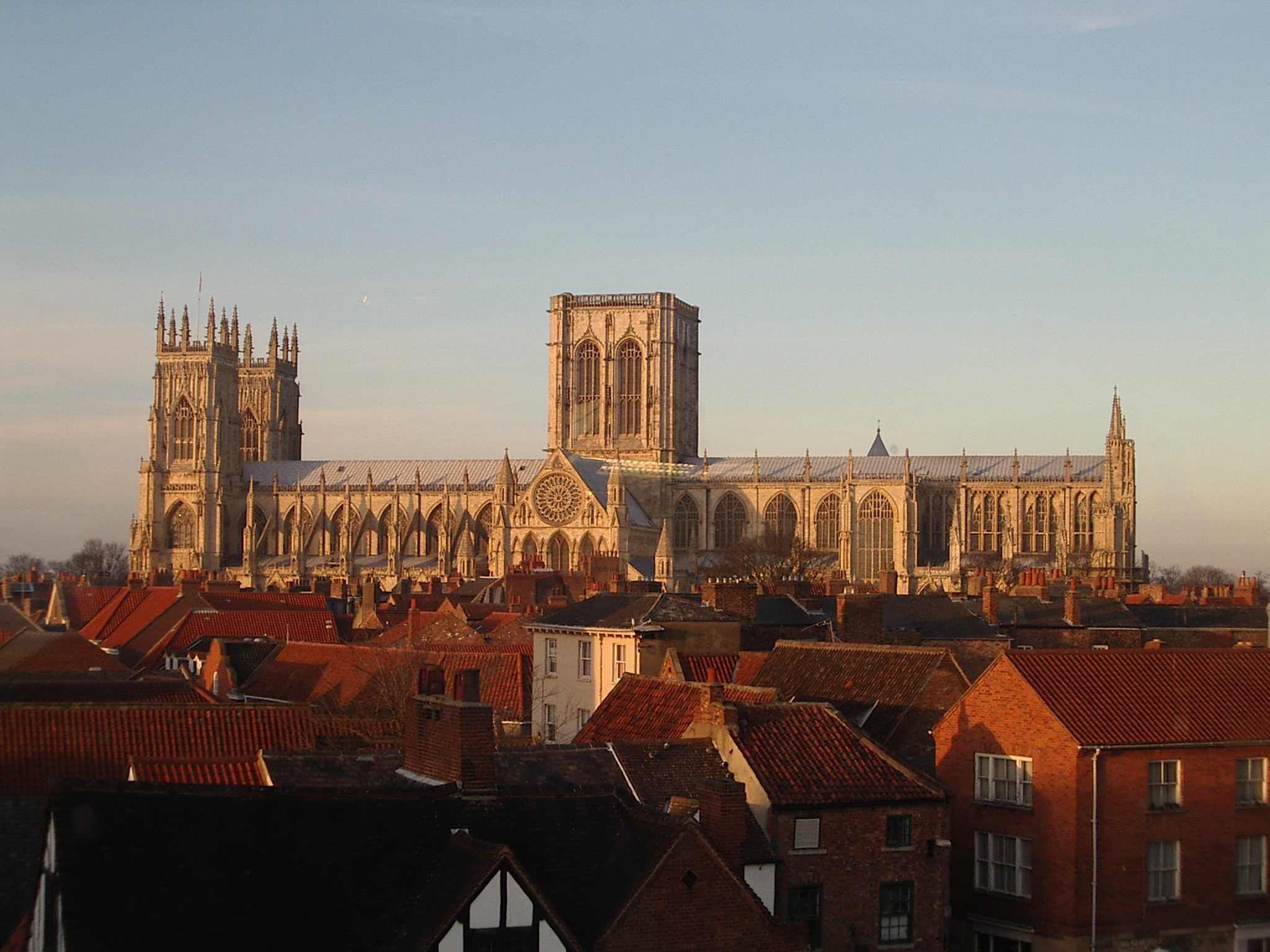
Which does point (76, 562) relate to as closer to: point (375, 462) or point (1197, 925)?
point (375, 462)

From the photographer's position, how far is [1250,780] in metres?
23.9

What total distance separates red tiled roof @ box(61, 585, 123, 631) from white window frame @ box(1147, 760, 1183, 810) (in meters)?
43.5

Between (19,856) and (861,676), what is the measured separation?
43.2 ft

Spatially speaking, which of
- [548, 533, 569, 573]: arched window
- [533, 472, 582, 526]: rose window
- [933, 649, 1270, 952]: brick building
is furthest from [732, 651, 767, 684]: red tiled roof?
[533, 472, 582, 526]: rose window

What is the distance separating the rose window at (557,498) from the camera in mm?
113125

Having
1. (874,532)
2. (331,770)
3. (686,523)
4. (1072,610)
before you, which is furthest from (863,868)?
(686,523)

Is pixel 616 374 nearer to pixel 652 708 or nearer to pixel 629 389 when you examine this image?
pixel 629 389

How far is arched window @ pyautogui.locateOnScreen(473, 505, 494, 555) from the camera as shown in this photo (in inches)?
4943

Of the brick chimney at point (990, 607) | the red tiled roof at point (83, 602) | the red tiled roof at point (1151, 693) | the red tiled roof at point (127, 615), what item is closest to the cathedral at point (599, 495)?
the red tiled roof at point (83, 602)

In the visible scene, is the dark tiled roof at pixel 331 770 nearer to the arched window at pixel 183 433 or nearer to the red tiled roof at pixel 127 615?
the red tiled roof at pixel 127 615

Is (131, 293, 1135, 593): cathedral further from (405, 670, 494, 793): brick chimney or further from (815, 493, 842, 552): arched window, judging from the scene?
(405, 670, 494, 793): brick chimney

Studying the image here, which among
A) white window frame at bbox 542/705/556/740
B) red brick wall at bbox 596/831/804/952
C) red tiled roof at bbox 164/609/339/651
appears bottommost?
white window frame at bbox 542/705/556/740

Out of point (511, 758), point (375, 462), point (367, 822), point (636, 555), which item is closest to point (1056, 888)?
point (511, 758)

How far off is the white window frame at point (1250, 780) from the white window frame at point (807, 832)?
21.4ft
